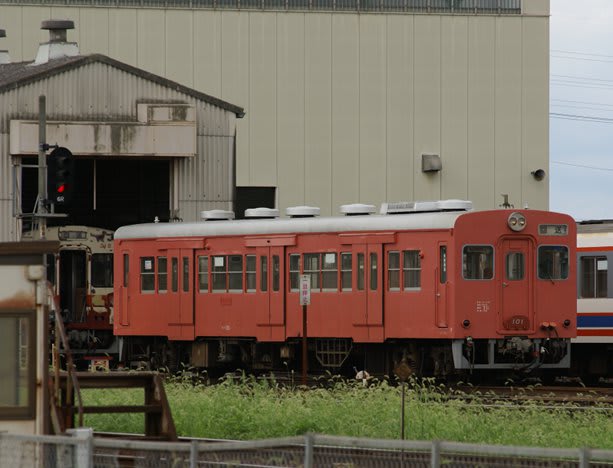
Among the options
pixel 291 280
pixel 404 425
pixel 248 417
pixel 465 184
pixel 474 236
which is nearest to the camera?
pixel 404 425

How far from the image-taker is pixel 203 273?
33094mm

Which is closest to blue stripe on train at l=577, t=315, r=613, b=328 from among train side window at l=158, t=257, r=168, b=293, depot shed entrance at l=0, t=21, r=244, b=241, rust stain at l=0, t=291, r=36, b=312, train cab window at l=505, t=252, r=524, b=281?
train cab window at l=505, t=252, r=524, b=281

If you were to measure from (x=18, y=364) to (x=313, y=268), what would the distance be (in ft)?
51.3

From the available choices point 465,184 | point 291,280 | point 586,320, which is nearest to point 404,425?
point 291,280

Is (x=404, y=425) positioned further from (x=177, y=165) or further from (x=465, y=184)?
(x=465, y=184)

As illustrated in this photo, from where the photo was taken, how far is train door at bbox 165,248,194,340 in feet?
109

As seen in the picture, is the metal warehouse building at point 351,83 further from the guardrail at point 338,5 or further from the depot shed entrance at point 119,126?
the depot shed entrance at point 119,126

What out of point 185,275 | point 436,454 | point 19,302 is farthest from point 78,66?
point 436,454

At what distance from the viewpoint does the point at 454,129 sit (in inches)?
2076

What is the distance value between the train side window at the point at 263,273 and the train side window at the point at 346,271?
207 centimetres

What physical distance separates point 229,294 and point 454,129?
21961 mm

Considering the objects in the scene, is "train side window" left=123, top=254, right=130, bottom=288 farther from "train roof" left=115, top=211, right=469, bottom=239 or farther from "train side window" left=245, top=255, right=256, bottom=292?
"train side window" left=245, top=255, right=256, bottom=292

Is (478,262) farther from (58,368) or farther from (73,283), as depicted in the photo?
(73,283)

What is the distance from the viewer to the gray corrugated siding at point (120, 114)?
3862 centimetres
